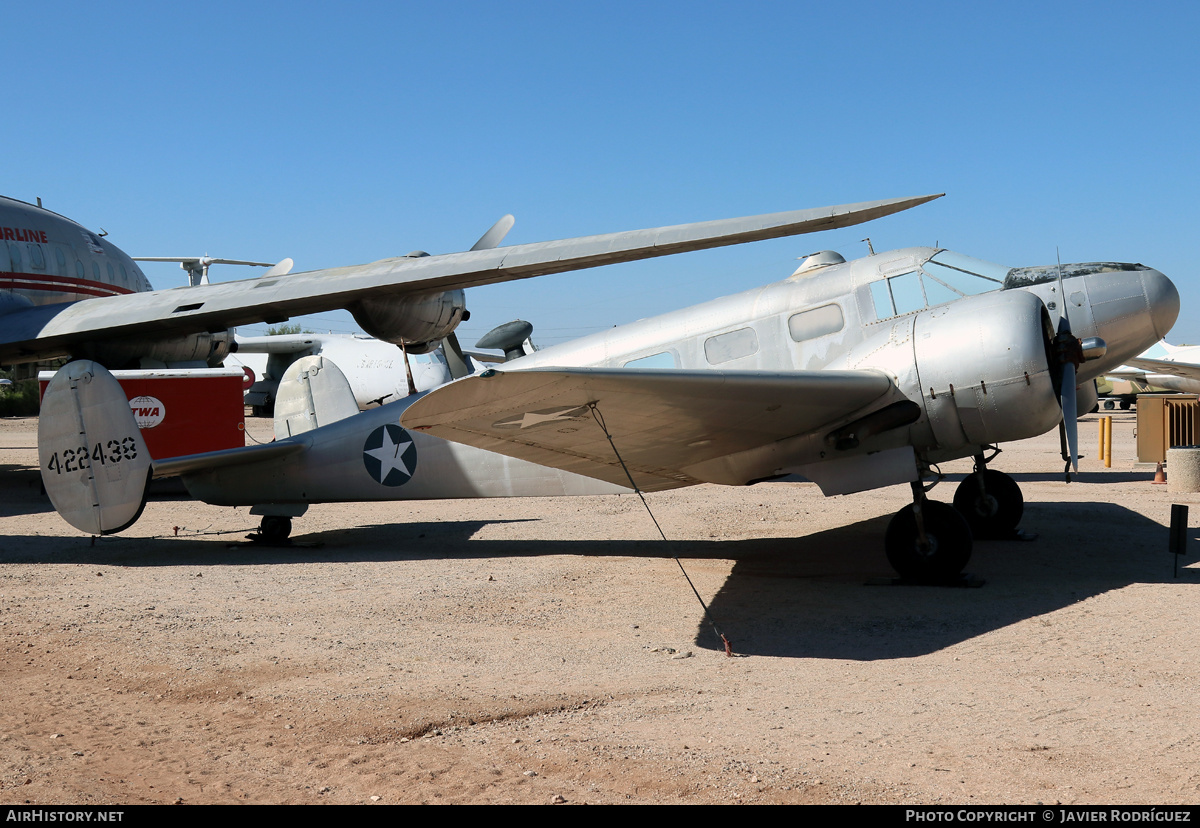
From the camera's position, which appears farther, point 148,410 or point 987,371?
point 148,410

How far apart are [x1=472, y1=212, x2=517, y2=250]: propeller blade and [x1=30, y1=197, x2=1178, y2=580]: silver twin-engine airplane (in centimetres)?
85

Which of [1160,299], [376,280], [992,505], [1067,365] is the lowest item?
[992,505]

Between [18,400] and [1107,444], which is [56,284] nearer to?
[1107,444]

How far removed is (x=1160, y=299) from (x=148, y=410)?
15848mm

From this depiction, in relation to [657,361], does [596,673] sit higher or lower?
lower

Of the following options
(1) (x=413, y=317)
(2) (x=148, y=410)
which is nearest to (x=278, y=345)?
(2) (x=148, y=410)

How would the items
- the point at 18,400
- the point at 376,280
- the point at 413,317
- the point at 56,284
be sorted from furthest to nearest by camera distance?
1. the point at 18,400
2. the point at 56,284
3. the point at 413,317
4. the point at 376,280

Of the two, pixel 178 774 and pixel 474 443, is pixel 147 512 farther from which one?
pixel 178 774

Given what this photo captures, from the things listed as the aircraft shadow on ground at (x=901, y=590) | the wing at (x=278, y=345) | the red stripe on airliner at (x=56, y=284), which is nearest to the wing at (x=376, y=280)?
the red stripe on airliner at (x=56, y=284)

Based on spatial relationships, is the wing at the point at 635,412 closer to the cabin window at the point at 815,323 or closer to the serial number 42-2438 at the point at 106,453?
the cabin window at the point at 815,323

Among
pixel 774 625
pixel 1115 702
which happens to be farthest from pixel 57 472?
pixel 1115 702

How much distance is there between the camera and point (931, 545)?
8117mm
